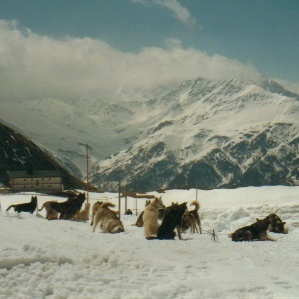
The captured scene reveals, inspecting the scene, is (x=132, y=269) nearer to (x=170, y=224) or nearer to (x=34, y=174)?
(x=170, y=224)

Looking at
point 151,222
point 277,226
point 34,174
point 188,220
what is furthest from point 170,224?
point 34,174

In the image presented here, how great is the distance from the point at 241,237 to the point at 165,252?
31.0 feet

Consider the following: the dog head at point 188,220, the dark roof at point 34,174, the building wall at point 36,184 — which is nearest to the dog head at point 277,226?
the dog head at point 188,220

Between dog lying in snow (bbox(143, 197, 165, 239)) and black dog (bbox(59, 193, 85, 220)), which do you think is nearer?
dog lying in snow (bbox(143, 197, 165, 239))

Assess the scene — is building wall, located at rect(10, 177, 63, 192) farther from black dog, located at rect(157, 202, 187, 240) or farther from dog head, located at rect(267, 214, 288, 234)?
black dog, located at rect(157, 202, 187, 240)

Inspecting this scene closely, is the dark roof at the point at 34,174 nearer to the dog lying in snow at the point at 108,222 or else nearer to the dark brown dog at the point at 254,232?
the dog lying in snow at the point at 108,222

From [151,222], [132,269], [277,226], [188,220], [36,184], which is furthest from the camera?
[36,184]

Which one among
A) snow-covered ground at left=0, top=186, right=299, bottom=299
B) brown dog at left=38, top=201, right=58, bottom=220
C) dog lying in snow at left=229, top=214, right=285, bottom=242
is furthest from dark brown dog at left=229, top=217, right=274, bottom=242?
brown dog at left=38, top=201, right=58, bottom=220

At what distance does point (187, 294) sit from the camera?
9867 mm

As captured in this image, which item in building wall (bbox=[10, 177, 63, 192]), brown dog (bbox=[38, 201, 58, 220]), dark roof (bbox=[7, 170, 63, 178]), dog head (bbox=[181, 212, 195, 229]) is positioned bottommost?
dog head (bbox=[181, 212, 195, 229])

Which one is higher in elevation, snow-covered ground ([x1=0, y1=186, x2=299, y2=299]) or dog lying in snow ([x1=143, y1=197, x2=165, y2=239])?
dog lying in snow ([x1=143, y1=197, x2=165, y2=239])

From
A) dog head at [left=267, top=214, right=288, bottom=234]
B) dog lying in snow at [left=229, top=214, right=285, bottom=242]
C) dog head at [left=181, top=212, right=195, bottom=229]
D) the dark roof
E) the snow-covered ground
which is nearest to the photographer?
the snow-covered ground

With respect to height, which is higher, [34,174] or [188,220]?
[34,174]

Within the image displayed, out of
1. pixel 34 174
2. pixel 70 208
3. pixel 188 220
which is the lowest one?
pixel 188 220
